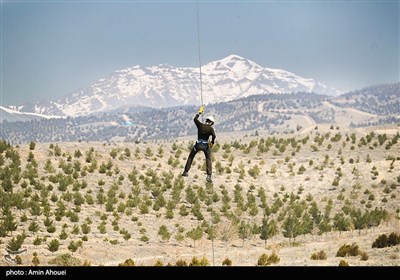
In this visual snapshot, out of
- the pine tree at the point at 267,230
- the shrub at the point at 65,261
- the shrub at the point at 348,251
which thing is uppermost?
the shrub at the point at 348,251

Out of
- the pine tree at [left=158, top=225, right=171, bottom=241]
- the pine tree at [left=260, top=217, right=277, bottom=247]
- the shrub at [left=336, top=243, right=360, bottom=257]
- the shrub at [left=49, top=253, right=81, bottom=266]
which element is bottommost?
the pine tree at [left=260, top=217, right=277, bottom=247]

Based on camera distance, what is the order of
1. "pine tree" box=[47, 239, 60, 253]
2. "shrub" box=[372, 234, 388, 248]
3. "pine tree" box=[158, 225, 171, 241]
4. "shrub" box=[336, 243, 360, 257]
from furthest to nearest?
"pine tree" box=[158, 225, 171, 241] < "pine tree" box=[47, 239, 60, 253] < "shrub" box=[372, 234, 388, 248] < "shrub" box=[336, 243, 360, 257]

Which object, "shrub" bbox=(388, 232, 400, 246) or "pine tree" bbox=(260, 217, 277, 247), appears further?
"pine tree" bbox=(260, 217, 277, 247)

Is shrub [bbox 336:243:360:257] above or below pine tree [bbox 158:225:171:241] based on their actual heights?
above

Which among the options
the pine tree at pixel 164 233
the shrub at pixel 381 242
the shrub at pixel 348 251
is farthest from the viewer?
the pine tree at pixel 164 233

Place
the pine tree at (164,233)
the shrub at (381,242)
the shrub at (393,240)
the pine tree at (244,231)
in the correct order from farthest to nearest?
the pine tree at (244,231)
the pine tree at (164,233)
the shrub at (381,242)
the shrub at (393,240)

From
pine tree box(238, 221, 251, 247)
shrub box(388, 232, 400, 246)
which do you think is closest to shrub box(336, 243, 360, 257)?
shrub box(388, 232, 400, 246)

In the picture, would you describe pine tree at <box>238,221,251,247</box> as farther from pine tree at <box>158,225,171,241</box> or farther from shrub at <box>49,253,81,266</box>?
shrub at <box>49,253,81,266</box>

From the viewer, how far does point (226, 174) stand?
139ft

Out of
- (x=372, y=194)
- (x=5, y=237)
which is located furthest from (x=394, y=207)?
(x=5, y=237)

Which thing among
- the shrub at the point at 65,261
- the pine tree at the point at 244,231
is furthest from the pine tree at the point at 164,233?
the shrub at the point at 65,261

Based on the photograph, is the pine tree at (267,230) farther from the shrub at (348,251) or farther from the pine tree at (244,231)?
the shrub at (348,251)

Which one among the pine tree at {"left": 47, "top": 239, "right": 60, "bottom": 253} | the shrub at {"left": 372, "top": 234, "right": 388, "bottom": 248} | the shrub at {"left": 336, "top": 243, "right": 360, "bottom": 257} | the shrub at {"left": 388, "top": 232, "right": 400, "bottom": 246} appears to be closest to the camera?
the shrub at {"left": 336, "top": 243, "right": 360, "bottom": 257}

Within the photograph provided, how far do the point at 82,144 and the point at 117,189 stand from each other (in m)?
12.5
